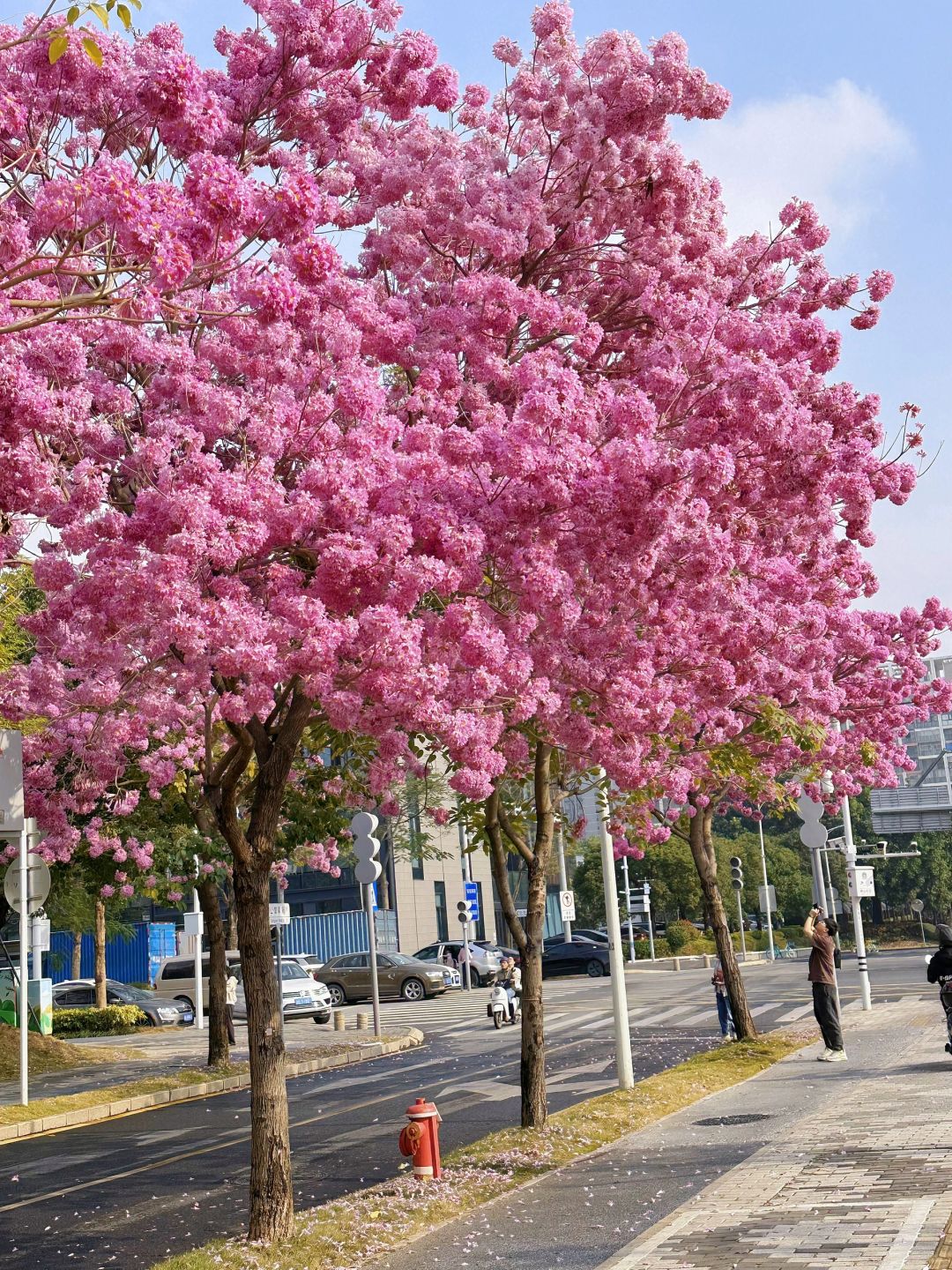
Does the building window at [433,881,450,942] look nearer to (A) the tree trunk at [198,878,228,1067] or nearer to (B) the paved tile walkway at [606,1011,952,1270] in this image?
(A) the tree trunk at [198,878,228,1067]

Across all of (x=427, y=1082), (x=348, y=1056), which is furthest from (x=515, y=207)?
(x=348, y=1056)

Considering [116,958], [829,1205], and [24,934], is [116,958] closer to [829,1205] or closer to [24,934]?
[24,934]

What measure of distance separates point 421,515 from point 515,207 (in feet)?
10.2

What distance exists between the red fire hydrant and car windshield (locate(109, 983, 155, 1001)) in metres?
34.2

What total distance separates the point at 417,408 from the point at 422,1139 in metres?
5.60

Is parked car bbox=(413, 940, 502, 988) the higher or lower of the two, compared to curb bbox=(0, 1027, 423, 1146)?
higher

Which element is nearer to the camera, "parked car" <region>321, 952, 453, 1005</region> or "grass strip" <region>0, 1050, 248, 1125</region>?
Answer: "grass strip" <region>0, 1050, 248, 1125</region>

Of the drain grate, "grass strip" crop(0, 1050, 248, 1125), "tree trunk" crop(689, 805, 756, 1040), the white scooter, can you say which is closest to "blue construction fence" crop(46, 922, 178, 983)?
the white scooter

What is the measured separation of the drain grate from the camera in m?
13.1

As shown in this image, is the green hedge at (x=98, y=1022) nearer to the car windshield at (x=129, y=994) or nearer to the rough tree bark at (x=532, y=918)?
the car windshield at (x=129, y=994)

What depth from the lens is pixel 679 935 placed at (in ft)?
203

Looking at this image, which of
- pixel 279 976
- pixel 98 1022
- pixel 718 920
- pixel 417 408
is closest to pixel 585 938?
pixel 98 1022

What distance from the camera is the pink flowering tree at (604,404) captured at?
868 centimetres

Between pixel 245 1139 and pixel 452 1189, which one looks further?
pixel 245 1139
